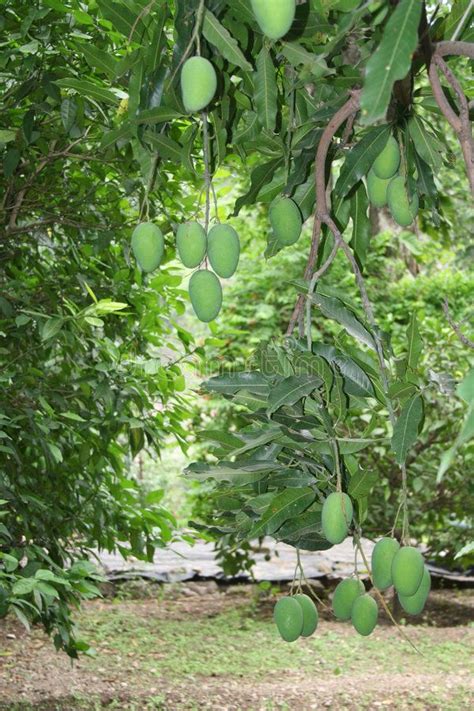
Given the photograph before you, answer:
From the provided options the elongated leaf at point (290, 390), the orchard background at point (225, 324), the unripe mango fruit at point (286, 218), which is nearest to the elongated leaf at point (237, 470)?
the orchard background at point (225, 324)

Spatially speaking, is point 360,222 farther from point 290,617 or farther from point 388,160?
point 290,617

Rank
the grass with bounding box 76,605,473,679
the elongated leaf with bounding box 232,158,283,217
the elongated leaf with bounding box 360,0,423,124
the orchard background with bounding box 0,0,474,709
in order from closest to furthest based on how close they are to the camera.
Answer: the elongated leaf with bounding box 360,0,423,124 → the orchard background with bounding box 0,0,474,709 → the elongated leaf with bounding box 232,158,283,217 → the grass with bounding box 76,605,473,679

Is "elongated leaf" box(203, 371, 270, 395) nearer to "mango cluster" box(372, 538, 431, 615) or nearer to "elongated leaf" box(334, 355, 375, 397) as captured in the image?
"elongated leaf" box(334, 355, 375, 397)

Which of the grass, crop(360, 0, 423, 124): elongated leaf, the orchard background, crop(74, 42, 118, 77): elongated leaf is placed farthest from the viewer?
the grass

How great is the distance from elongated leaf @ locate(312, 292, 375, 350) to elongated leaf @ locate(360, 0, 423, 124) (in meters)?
0.56

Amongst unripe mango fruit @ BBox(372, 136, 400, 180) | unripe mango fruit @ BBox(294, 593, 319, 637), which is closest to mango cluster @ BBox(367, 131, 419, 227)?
unripe mango fruit @ BBox(372, 136, 400, 180)

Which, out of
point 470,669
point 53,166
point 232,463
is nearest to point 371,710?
point 470,669

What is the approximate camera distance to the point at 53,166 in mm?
2666

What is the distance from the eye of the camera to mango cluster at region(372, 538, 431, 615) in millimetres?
1126

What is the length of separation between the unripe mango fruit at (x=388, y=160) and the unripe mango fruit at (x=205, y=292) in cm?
37

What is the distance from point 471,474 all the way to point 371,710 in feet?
5.66

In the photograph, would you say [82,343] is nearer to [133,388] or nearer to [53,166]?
[133,388]

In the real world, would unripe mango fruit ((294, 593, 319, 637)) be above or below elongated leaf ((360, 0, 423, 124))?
below

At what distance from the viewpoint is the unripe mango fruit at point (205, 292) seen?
1185mm
